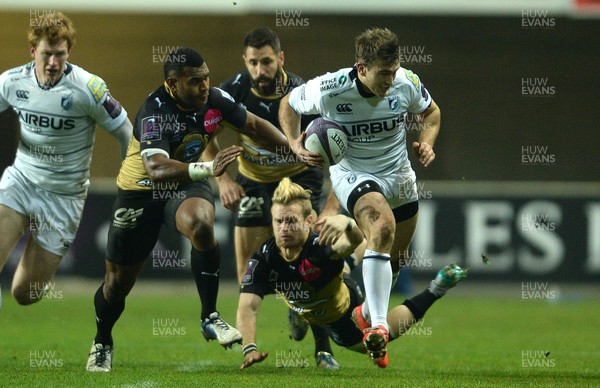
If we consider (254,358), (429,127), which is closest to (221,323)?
(254,358)

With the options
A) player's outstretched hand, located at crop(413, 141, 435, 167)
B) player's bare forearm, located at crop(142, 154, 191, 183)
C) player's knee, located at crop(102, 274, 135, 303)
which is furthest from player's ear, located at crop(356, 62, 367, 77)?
player's knee, located at crop(102, 274, 135, 303)

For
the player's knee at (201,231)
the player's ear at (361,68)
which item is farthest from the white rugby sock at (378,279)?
the player's ear at (361,68)

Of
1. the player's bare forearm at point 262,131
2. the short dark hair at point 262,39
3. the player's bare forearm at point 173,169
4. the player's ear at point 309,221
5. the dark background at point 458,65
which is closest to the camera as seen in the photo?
the player's bare forearm at point 173,169

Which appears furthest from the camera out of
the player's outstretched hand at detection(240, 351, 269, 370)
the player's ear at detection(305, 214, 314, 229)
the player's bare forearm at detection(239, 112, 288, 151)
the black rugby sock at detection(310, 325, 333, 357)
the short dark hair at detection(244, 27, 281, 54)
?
the short dark hair at detection(244, 27, 281, 54)

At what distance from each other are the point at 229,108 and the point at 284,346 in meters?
3.27

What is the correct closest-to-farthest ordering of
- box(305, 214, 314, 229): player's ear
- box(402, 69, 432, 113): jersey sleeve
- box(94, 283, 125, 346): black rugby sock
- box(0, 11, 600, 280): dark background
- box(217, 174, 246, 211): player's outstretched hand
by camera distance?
1. box(305, 214, 314, 229): player's ear
2. box(402, 69, 432, 113): jersey sleeve
3. box(94, 283, 125, 346): black rugby sock
4. box(217, 174, 246, 211): player's outstretched hand
5. box(0, 11, 600, 280): dark background

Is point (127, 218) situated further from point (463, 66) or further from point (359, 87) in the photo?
point (463, 66)

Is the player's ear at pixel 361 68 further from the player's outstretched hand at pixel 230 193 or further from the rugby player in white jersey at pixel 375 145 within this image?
the player's outstretched hand at pixel 230 193

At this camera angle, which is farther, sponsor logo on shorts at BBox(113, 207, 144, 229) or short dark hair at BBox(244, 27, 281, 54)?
short dark hair at BBox(244, 27, 281, 54)

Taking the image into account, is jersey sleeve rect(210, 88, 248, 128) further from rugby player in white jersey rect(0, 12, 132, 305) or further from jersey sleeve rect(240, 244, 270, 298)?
jersey sleeve rect(240, 244, 270, 298)

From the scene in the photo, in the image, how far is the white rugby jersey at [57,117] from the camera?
929 centimetres

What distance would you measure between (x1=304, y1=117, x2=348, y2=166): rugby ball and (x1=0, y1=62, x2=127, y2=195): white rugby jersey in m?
1.56

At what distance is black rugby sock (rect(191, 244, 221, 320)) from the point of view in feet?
29.5

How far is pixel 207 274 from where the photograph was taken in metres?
9.05
